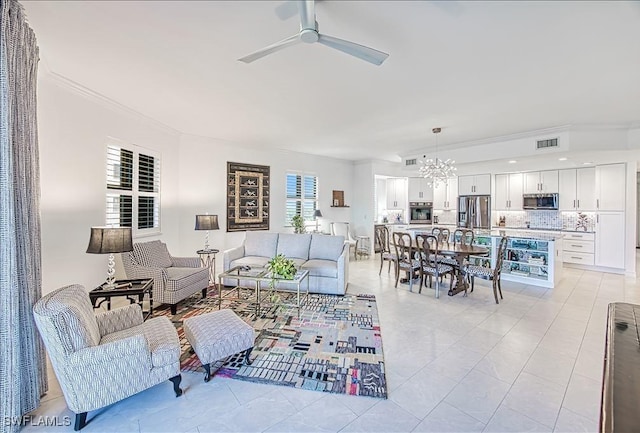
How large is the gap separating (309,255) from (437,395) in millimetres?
3387

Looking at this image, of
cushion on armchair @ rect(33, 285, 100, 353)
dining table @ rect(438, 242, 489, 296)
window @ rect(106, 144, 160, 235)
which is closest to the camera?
cushion on armchair @ rect(33, 285, 100, 353)

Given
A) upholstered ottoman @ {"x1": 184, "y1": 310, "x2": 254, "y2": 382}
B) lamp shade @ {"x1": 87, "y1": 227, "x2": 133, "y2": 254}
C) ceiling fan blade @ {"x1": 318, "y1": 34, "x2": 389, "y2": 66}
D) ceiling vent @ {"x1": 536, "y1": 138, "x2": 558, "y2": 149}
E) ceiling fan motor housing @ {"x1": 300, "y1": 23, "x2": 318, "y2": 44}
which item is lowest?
upholstered ottoman @ {"x1": 184, "y1": 310, "x2": 254, "y2": 382}

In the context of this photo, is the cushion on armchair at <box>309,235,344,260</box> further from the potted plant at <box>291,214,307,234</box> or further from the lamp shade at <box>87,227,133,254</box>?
the lamp shade at <box>87,227,133,254</box>

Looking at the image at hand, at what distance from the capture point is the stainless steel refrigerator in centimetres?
794

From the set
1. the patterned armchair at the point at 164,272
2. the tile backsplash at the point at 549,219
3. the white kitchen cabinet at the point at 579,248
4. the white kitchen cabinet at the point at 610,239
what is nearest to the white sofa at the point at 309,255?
the patterned armchair at the point at 164,272

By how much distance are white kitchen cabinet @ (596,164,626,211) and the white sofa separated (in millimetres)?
6185

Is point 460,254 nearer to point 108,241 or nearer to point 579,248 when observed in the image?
point 579,248

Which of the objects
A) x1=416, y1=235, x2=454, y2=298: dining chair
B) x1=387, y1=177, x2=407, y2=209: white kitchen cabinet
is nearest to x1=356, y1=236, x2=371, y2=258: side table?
x1=387, y1=177, x2=407, y2=209: white kitchen cabinet

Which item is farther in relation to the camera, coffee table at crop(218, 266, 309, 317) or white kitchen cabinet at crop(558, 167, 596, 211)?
white kitchen cabinet at crop(558, 167, 596, 211)

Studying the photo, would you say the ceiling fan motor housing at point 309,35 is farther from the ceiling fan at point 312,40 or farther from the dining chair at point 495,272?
the dining chair at point 495,272

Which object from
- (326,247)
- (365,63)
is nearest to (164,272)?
(326,247)

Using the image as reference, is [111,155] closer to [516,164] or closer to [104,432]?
[104,432]

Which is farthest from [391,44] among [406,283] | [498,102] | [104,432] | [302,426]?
[406,283]

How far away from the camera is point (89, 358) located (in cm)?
187
